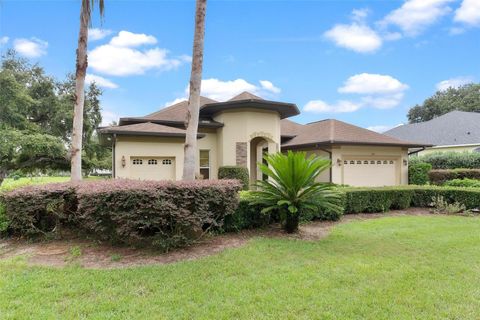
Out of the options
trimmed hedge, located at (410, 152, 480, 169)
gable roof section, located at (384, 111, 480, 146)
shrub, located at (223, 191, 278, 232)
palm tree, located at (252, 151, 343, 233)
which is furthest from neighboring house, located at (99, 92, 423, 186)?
gable roof section, located at (384, 111, 480, 146)

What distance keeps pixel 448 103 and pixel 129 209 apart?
161 feet

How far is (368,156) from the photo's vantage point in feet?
56.2

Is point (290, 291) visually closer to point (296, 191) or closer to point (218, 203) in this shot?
point (218, 203)

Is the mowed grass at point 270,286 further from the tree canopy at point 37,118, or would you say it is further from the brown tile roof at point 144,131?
the tree canopy at point 37,118

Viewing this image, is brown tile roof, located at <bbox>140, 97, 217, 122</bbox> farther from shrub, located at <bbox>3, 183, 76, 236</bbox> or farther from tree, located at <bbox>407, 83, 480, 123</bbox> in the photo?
tree, located at <bbox>407, 83, 480, 123</bbox>

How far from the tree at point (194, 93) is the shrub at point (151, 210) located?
192 cm

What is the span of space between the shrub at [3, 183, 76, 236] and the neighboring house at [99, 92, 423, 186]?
6105mm

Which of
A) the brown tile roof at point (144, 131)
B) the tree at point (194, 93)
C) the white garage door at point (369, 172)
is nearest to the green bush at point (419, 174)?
the white garage door at point (369, 172)

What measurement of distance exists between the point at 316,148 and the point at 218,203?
11516 millimetres

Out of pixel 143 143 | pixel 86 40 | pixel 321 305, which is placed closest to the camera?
pixel 321 305

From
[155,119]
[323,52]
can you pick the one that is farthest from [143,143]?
[323,52]

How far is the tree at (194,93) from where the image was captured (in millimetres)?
8062

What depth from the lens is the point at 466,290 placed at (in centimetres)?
405

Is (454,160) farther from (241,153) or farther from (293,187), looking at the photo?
(293,187)
